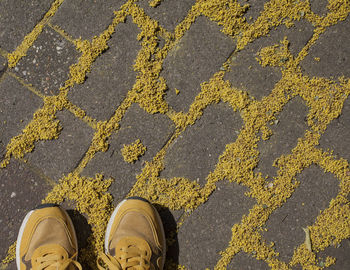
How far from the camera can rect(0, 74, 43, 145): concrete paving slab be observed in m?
2.52

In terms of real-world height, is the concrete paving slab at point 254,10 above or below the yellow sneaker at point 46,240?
above

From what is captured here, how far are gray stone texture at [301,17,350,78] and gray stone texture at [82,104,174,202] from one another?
3.64 feet

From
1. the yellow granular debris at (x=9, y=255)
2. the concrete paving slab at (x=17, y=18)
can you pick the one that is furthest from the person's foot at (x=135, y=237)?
the concrete paving slab at (x=17, y=18)

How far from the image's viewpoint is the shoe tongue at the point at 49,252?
2.42 m

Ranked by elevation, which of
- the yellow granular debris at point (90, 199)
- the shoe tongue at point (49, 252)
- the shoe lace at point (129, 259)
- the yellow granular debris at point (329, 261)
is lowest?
the yellow granular debris at point (329, 261)

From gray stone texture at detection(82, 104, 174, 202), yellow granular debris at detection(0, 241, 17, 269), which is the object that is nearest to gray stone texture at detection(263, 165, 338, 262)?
gray stone texture at detection(82, 104, 174, 202)

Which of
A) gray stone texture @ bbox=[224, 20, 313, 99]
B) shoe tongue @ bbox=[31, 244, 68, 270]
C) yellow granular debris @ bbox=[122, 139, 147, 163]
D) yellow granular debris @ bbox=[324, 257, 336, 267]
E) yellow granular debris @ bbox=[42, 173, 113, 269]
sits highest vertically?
gray stone texture @ bbox=[224, 20, 313, 99]

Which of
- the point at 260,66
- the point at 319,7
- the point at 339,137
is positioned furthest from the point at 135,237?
the point at 319,7

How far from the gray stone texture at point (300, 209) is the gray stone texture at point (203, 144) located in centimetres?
59

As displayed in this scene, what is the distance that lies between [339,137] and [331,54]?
1.98ft

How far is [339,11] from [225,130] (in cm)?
119

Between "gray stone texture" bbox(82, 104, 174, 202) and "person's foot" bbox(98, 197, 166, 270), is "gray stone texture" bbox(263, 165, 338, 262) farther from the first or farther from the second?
"gray stone texture" bbox(82, 104, 174, 202)

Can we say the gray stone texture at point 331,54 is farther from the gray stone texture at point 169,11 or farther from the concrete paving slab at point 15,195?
the concrete paving slab at point 15,195

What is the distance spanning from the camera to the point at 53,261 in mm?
2434
